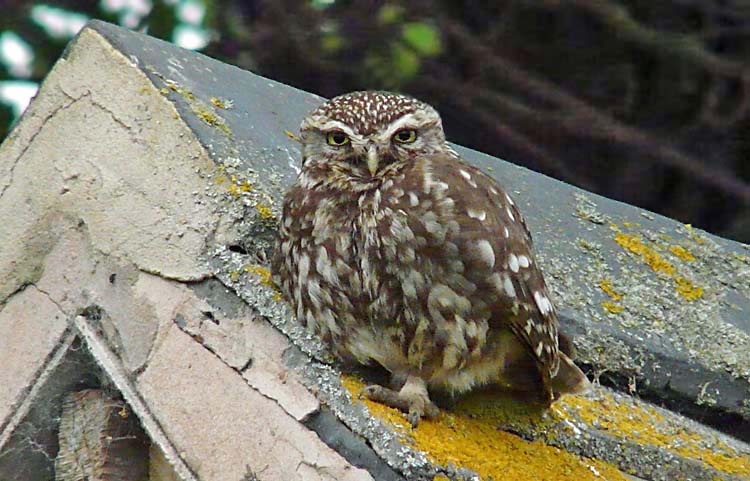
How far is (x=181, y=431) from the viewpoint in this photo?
1.97 metres

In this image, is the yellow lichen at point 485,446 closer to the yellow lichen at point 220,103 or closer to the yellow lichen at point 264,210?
the yellow lichen at point 264,210

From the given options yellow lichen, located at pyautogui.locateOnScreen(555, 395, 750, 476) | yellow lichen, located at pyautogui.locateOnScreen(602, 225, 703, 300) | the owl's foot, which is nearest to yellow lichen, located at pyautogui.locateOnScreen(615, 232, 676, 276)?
yellow lichen, located at pyautogui.locateOnScreen(602, 225, 703, 300)

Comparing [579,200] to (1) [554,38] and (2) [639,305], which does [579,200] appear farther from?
(1) [554,38]

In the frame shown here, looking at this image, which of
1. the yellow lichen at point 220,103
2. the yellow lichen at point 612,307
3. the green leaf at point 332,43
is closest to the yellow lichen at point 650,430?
the yellow lichen at point 612,307

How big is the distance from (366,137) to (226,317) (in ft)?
1.41

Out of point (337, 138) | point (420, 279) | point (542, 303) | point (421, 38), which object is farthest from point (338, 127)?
point (421, 38)

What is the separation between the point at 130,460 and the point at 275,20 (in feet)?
6.64

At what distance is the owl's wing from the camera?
198cm

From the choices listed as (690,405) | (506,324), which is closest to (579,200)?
(690,405)

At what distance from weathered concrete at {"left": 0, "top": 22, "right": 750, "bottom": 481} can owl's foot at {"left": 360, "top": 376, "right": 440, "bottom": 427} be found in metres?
0.03

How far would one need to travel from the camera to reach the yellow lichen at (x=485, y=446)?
5.93 ft

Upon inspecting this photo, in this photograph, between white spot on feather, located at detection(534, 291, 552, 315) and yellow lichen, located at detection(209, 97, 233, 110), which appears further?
yellow lichen, located at detection(209, 97, 233, 110)

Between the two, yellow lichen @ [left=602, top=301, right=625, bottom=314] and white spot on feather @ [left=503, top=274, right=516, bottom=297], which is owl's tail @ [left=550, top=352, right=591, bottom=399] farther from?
yellow lichen @ [left=602, top=301, right=625, bottom=314]

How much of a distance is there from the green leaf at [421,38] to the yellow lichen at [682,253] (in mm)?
1387
